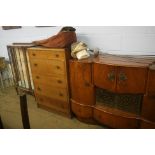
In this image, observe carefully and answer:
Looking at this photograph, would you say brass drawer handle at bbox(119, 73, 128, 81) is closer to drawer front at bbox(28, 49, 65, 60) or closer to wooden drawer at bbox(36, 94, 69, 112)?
drawer front at bbox(28, 49, 65, 60)

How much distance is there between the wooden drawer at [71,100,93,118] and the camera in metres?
2.26

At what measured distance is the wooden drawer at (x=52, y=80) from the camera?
2334 millimetres

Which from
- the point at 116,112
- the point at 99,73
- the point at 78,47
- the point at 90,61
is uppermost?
the point at 78,47

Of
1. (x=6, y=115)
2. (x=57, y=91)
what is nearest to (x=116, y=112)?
(x=57, y=91)

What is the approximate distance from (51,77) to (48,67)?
169 mm

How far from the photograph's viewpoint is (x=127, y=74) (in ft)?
5.74

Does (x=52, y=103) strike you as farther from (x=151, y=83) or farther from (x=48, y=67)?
(x=151, y=83)

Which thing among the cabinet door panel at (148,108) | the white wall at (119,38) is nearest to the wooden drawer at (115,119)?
the cabinet door panel at (148,108)

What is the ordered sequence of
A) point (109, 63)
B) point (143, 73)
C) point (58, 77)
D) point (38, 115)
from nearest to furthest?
point (143, 73), point (109, 63), point (58, 77), point (38, 115)

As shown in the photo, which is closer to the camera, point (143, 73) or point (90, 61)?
point (143, 73)

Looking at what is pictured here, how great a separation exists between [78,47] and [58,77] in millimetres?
574

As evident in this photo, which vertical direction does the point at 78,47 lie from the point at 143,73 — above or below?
above
